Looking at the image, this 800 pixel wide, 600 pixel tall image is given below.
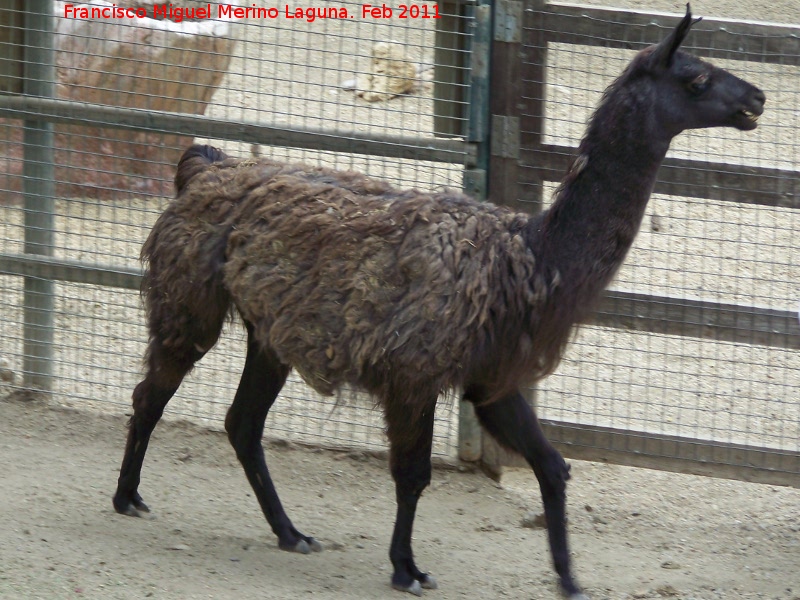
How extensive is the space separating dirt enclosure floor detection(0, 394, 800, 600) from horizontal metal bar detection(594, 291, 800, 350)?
884 mm

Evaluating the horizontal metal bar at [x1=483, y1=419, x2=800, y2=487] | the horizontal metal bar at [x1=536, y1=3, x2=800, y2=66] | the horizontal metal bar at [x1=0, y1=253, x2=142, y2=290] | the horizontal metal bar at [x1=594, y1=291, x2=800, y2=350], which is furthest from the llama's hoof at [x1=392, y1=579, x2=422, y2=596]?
the horizontal metal bar at [x1=536, y1=3, x2=800, y2=66]

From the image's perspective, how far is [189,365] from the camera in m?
4.29

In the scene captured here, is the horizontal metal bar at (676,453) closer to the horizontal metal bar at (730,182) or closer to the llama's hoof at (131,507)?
the horizontal metal bar at (730,182)

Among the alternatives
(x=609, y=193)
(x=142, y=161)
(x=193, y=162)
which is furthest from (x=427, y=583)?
(x=142, y=161)

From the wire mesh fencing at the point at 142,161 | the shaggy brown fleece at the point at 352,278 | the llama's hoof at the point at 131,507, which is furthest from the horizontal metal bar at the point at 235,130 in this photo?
the llama's hoof at the point at 131,507

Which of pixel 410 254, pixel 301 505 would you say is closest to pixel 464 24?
pixel 410 254

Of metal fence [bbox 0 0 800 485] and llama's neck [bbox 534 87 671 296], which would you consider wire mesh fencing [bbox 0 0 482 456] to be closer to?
metal fence [bbox 0 0 800 485]

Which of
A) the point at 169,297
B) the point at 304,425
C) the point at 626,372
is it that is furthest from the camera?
the point at 626,372

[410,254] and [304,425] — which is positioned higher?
[410,254]

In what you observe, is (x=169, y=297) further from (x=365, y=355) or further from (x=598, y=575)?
(x=598, y=575)

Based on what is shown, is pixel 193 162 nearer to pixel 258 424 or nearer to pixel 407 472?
pixel 258 424

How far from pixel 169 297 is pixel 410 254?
1063mm

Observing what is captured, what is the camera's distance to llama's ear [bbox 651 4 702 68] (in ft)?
11.5

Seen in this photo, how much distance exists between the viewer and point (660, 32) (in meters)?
4.54
